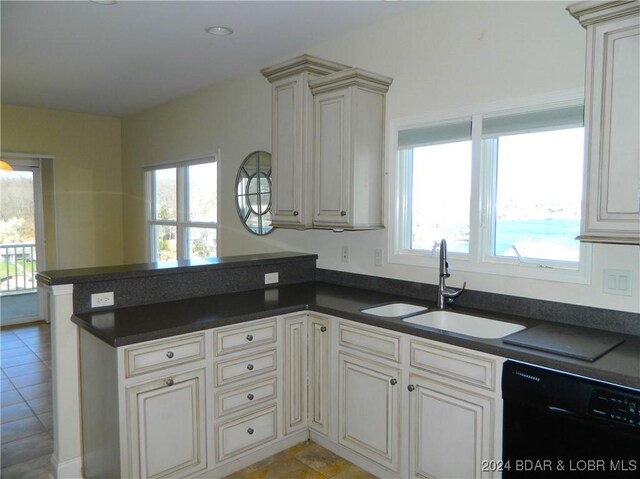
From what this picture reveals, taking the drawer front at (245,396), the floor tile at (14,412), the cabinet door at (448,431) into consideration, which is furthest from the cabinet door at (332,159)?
the floor tile at (14,412)

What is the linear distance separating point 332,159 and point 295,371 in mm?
1338

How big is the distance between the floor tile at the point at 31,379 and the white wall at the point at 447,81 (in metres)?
1.94

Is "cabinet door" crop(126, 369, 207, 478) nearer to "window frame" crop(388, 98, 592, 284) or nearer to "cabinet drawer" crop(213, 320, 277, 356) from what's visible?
"cabinet drawer" crop(213, 320, 277, 356)

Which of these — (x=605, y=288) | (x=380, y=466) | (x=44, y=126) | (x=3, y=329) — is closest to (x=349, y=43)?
(x=605, y=288)

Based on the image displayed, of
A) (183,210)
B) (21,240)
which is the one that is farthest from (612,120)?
(21,240)

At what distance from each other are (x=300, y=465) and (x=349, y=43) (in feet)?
9.26

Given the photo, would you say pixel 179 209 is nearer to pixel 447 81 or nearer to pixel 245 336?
pixel 245 336

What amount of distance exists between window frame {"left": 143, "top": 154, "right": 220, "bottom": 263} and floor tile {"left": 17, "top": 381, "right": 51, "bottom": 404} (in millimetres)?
1870

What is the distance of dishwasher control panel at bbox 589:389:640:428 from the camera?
5.04ft

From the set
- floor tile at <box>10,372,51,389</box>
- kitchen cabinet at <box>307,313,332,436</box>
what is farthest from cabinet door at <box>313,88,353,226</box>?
floor tile at <box>10,372,51,389</box>

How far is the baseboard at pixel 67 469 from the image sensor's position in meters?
2.39

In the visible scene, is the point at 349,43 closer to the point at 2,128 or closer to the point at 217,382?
the point at 217,382

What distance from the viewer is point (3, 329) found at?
18.1 feet

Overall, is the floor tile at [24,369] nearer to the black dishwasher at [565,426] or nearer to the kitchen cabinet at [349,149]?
the kitchen cabinet at [349,149]
